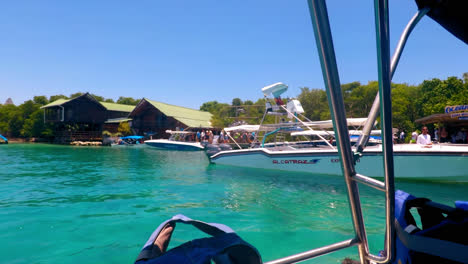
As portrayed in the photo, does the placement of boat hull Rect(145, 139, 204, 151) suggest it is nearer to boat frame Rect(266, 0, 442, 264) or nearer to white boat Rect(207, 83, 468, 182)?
white boat Rect(207, 83, 468, 182)

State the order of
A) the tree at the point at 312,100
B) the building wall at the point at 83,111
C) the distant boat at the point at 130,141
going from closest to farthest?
the distant boat at the point at 130,141 < the building wall at the point at 83,111 < the tree at the point at 312,100

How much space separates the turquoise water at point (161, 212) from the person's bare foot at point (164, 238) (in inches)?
104

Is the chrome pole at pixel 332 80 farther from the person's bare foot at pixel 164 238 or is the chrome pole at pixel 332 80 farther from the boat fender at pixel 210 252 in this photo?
the person's bare foot at pixel 164 238

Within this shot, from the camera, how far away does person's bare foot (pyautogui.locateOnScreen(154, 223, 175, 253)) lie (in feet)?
3.94

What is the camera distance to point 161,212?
554 cm

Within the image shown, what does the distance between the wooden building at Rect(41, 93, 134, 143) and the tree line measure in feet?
15.2

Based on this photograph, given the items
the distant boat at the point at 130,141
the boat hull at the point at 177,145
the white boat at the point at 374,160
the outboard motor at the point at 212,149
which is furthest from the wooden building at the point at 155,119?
the white boat at the point at 374,160

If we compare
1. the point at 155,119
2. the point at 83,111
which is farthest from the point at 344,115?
the point at 83,111

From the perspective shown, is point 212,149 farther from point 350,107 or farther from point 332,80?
point 350,107

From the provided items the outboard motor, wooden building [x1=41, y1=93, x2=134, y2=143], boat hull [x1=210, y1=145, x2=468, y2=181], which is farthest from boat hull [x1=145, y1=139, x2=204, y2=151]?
boat hull [x1=210, y1=145, x2=468, y2=181]

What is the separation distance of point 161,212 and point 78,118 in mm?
40521

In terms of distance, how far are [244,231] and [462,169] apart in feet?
24.6

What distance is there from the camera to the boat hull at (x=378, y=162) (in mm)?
8266

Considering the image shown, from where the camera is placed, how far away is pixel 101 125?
141ft
